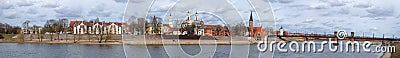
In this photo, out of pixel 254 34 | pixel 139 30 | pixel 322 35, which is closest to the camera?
pixel 139 30

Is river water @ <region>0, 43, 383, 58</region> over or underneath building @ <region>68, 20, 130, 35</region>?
underneath

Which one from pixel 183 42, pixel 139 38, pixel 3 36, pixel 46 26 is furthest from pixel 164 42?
pixel 3 36

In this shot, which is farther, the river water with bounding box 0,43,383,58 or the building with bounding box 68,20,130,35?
the building with bounding box 68,20,130,35

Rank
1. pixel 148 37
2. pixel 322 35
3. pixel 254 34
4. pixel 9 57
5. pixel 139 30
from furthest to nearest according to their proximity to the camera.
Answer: pixel 322 35 → pixel 254 34 → pixel 148 37 → pixel 139 30 → pixel 9 57

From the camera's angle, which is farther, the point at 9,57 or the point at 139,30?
the point at 139,30

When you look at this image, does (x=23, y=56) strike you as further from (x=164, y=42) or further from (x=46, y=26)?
(x=46, y=26)

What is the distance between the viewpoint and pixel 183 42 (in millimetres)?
64125

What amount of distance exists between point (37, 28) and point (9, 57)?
Result: 43409 mm

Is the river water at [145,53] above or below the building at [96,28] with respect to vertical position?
below

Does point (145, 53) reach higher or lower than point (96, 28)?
lower

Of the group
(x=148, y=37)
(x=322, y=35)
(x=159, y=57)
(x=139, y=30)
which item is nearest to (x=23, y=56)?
(x=159, y=57)

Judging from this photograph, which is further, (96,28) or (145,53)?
(96,28)

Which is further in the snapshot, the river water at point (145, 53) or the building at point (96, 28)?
the building at point (96, 28)

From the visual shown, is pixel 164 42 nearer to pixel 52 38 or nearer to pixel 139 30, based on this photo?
pixel 139 30
